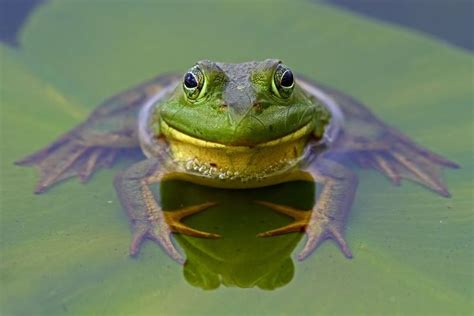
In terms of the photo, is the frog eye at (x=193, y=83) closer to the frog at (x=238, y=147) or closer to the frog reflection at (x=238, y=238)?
the frog at (x=238, y=147)

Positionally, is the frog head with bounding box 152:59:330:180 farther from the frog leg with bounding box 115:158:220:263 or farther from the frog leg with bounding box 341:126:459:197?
the frog leg with bounding box 341:126:459:197

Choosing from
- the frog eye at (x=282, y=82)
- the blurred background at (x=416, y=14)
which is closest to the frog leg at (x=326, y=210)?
the frog eye at (x=282, y=82)

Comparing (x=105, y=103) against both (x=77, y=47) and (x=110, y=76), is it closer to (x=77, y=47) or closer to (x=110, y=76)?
(x=110, y=76)

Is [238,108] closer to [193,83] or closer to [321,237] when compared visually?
[193,83]

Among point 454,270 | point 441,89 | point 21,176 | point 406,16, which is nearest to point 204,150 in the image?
point 21,176

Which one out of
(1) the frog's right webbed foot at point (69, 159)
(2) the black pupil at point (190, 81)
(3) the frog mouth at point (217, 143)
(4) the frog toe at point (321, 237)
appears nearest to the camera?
(4) the frog toe at point (321, 237)

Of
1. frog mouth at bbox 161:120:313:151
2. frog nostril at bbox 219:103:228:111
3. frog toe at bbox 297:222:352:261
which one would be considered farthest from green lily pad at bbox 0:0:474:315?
frog nostril at bbox 219:103:228:111

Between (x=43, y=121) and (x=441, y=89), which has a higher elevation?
(x=43, y=121)

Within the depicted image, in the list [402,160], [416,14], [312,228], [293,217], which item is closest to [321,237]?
[312,228]
